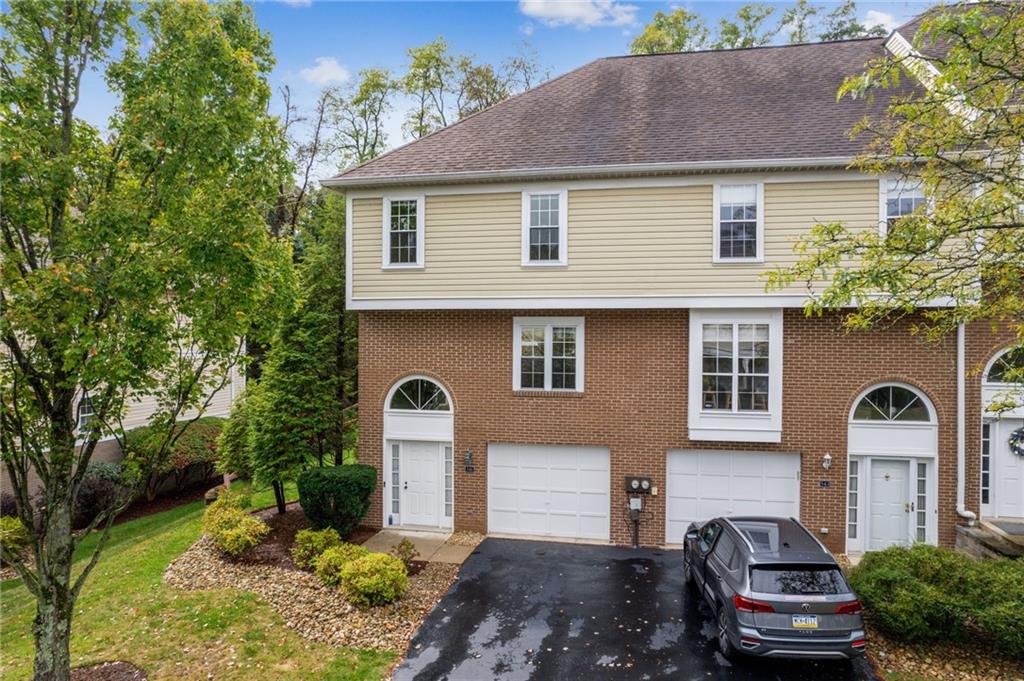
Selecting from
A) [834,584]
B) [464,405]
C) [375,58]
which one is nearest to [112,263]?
[464,405]

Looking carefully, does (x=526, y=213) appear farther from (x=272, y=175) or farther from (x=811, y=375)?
(x=811, y=375)

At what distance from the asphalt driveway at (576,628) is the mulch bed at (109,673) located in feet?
10.7

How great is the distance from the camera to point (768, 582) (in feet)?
21.8

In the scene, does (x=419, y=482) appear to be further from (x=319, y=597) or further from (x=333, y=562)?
(x=319, y=597)

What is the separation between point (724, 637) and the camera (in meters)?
7.17

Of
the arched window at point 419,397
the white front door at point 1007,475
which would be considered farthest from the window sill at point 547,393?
the white front door at point 1007,475

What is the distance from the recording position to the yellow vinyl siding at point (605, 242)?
35.1 ft

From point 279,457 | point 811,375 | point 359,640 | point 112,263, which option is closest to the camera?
point 112,263

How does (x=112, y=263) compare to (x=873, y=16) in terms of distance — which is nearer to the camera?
(x=112, y=263)

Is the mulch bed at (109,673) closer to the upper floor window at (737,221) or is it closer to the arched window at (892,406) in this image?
the upper floor window at (737,221)

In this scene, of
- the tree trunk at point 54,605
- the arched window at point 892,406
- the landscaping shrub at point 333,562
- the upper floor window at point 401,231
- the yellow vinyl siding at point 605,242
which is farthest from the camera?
the upper floor window at point 401,231

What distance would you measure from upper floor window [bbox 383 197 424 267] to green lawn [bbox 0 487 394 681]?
719cm

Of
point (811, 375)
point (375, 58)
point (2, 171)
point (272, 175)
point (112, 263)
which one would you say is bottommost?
point (811, 375)

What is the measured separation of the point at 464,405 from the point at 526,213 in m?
4.55
